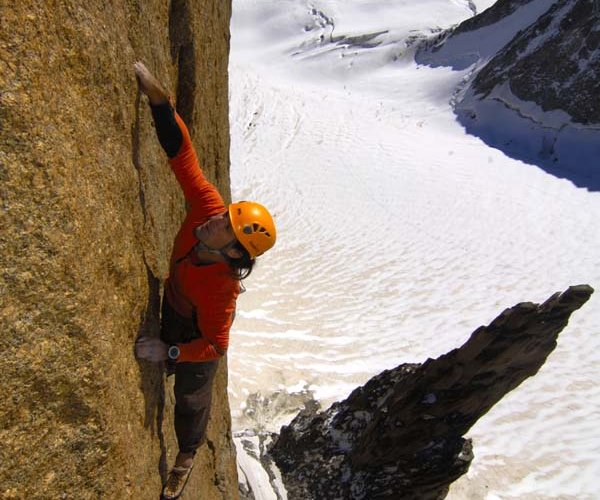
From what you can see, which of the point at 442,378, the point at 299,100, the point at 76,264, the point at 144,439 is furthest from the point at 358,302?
the point at 299,100

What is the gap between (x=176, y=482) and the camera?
10.5 ft

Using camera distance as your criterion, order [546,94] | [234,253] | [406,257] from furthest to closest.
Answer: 1. [546,94]
2. [406,257]
3. [234,253]

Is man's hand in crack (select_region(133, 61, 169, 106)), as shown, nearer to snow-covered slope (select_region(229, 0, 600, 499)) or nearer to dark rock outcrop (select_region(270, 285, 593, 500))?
dark rock outcrop (select_region(270, 285, 593, 500))

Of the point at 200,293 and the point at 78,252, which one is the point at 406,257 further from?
the point at 78,252

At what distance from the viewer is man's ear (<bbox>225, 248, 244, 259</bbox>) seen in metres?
2.90

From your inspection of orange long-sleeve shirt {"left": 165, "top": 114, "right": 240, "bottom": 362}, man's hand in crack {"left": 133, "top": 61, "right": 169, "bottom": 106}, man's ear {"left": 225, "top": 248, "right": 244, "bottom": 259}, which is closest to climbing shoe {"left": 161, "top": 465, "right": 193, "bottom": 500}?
orange long-sleeve shirt {"left": 165, "top": 114, "right": 240, "bottom": 362}

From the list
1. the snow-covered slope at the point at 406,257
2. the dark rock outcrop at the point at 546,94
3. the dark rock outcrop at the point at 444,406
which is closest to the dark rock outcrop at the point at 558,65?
the dark rock outcrop at the point at 546,94

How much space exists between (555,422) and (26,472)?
8.68 metres

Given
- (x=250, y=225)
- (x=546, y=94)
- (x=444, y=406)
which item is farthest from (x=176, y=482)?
(x=546, y=94)

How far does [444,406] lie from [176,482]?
3739 millimetres

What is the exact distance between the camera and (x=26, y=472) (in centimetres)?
188

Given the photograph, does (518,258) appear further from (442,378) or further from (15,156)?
(15,156)

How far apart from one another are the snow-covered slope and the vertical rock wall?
6278 mm

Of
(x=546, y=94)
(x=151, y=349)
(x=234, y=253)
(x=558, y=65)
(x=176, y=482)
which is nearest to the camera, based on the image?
(x=151, y=349)
